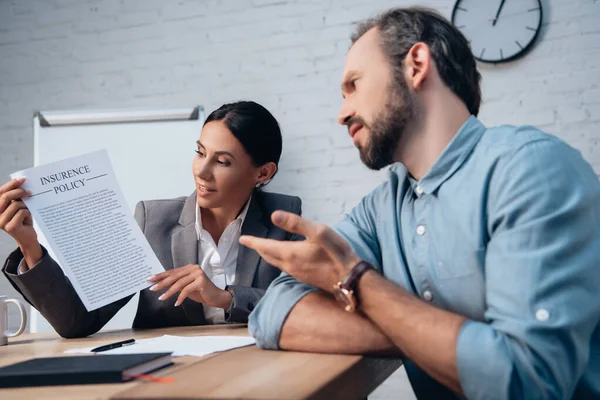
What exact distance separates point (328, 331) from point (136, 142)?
2.16 metres

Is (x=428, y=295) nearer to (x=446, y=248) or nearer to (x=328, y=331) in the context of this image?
(x=446, y=248)

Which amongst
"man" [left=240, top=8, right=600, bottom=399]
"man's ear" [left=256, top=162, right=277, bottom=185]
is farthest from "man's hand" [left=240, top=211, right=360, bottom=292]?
"man's ear" [left=256, top=162, right=277, bottom=185]

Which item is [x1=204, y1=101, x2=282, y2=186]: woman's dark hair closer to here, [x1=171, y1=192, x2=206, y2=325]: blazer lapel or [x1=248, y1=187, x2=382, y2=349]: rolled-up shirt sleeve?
[x1=171, y1=192, x2=206, y2=325]: blazer lapel

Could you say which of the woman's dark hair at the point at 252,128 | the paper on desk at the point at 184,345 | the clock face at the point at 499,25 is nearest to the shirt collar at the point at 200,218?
the woman's dark hair at the point at 252,128

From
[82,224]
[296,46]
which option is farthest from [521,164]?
[296,46]

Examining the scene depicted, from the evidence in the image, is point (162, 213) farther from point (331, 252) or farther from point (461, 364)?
point (461, 364)

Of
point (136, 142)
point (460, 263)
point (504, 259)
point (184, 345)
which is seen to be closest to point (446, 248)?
point (460, 263)

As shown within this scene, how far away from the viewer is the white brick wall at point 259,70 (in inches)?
100

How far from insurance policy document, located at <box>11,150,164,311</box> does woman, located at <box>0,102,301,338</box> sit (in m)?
0.10

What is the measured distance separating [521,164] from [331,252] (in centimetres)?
31

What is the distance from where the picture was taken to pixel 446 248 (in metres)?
0.93

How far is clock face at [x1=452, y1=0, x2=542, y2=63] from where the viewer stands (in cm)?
256

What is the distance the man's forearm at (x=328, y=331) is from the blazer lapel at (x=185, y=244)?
0.85m

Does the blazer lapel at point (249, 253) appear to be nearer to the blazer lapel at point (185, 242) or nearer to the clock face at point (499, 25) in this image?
the blazer lapel at point (185, 242)
